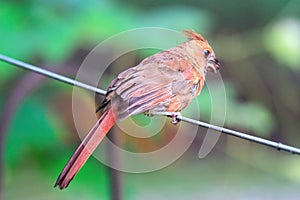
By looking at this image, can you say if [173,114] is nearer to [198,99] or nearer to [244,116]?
[198,99]

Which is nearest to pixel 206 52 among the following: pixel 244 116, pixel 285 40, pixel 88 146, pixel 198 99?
pixel 88 146

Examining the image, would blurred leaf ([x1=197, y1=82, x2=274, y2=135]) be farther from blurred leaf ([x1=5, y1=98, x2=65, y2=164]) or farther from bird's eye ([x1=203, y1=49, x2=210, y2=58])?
bird's eye ([x1=203, y1=49, x2=210, y2=58])

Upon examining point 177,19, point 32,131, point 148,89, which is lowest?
point 32,131

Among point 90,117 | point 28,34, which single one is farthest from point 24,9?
point 90,117

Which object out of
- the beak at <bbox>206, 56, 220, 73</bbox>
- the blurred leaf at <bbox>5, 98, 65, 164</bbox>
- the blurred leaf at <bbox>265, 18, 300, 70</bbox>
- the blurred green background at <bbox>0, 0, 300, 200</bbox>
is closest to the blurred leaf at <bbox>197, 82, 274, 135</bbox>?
the blurred green background at <bbox>0, 0, 300, 200</bbox>

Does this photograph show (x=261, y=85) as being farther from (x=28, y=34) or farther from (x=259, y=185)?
(x=28, y=34)

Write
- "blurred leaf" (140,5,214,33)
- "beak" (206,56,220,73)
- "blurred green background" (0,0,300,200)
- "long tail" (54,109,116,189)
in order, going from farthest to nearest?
"blurred green background" (0,0,300,200)
"blurred leaf" (140,5,214,33)
"beak" (206,56,220,73)
"long tail" (54,109,116,189)
